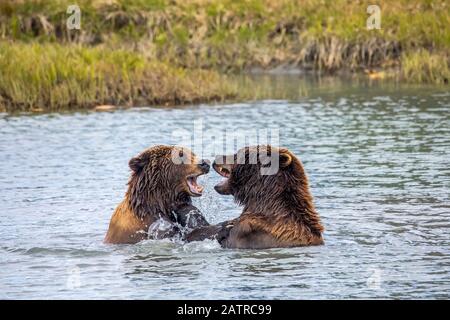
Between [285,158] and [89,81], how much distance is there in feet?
41.7

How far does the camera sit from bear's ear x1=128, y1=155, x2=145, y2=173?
1138 centimetres

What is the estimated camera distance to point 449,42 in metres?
26.8

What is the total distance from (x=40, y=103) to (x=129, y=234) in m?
11.8

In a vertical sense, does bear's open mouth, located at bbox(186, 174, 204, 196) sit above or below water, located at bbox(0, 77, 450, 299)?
above

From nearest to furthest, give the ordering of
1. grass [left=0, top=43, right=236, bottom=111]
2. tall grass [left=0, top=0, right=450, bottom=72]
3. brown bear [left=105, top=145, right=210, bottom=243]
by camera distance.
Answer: brown bear [left=105, top=145, right=210, bottom=243] → grass [left=0, top=43, right=236, bottom=111] → tall grass [left=0, top=0, right=450, bottom=72]

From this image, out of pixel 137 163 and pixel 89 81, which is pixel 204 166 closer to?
pixel 137 163

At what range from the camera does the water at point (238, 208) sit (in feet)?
33.1

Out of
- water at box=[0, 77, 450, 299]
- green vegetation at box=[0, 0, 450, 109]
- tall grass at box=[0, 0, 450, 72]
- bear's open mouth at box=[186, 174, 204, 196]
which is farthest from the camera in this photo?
tall grass at box=[0, 0, 450, 72]

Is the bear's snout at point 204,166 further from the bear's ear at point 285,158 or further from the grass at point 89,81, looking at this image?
the grass at point 89,81

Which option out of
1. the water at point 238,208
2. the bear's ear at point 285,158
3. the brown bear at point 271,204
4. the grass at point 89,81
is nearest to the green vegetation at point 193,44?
the grass at point 89,81

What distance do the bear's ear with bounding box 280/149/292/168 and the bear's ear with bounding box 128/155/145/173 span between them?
1386 mm

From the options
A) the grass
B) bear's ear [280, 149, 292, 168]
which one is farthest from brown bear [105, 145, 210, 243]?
the grass

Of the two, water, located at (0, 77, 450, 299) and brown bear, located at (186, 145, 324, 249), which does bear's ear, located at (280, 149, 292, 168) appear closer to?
brown bear, located at (186, 145, 324, 249)
